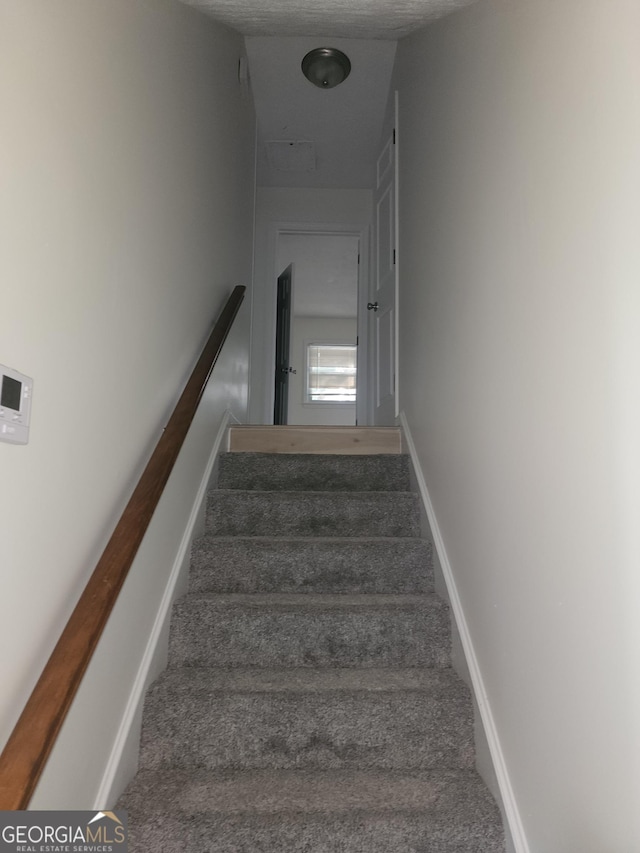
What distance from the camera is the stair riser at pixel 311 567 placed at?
2.14m

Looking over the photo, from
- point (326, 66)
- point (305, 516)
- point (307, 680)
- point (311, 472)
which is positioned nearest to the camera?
point (307, 680)

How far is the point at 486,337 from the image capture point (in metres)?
1.70

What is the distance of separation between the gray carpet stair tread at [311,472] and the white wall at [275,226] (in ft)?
6.90

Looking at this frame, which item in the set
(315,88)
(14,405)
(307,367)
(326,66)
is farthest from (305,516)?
(307,367)

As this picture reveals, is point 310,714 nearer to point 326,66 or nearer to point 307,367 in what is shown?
point 326,66

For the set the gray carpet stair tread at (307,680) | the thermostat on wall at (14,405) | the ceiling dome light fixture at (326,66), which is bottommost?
the gray carpet stair tread at (307,680)

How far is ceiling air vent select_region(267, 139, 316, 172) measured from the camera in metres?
4.49

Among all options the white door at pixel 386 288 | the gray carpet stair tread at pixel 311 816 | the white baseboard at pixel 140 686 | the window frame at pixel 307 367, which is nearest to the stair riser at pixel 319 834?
the gray carpet stair tread at pixel 311 816

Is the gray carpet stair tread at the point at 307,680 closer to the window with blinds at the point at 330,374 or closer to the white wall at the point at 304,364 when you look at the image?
the white wall at the point at 304,364

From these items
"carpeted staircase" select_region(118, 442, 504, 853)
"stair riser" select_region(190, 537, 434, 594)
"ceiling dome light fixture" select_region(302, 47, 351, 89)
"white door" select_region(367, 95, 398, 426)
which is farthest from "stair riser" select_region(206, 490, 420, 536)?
"ceiling dome light fixture" select_region(302, 47, 351, 89)

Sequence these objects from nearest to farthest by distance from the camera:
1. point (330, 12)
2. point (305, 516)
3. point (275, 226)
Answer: point (330, 12) < point (305, 516) < point (275, 226)

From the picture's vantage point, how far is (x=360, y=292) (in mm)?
5062

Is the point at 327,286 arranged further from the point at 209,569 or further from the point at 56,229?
the point at 56,229

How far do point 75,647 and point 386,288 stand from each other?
10.2 ft
